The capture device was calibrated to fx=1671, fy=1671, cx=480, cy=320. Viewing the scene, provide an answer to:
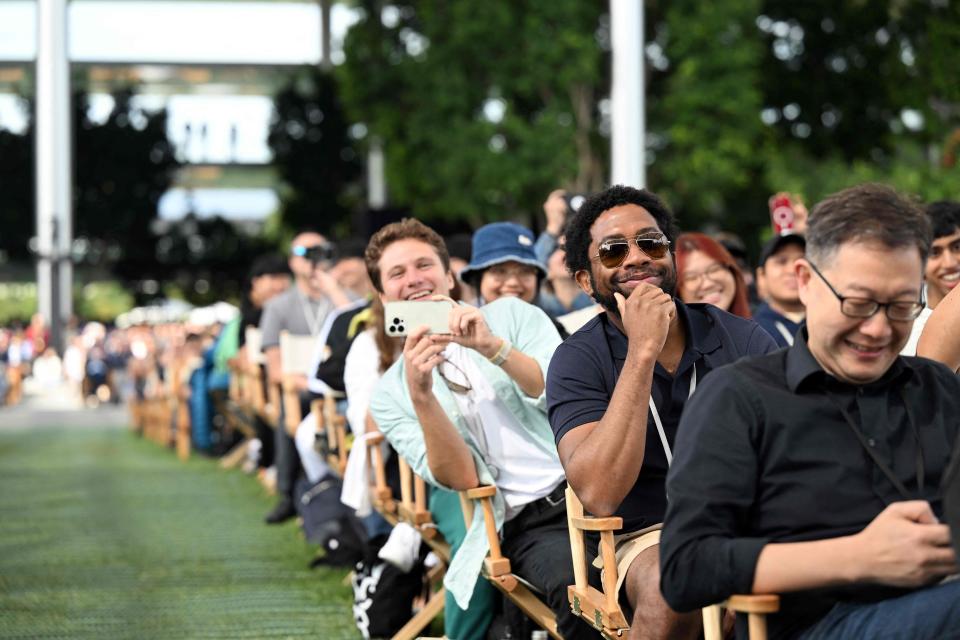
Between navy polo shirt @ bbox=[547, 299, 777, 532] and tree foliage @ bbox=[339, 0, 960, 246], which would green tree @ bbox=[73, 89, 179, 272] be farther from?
navy polo shirt @ bbox=[547, 299, 777, 532]

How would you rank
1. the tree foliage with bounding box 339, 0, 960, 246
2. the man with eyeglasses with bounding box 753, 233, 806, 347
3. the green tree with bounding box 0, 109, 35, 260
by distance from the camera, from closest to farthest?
the man with eyeglasses with bounding box 753, 233, 806, 347 < the tree foliage with bounding box 339, 0, 960, 246 < the green tree with bounding box 0, 109, 35, 260

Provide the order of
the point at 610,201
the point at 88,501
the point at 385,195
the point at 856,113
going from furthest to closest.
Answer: the point at 385,195
the point at 856,113
the point at 88,501
the point at 610,201

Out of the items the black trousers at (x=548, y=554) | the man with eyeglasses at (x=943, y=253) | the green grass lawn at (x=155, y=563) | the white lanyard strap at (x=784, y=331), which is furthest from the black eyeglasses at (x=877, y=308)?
the green grass lawn at (x=155, y=563)

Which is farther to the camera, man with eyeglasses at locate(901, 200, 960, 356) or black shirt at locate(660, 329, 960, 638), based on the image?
man with eyeglasses at locate(901, 200, 960, 356)

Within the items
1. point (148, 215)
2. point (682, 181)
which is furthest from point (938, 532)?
point (148, 215)

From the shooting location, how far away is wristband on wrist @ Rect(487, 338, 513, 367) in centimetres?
496

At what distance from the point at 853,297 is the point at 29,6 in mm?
40108

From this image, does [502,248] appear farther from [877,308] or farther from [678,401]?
[877,308]

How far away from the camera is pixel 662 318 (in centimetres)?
401

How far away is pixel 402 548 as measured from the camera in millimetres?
6715

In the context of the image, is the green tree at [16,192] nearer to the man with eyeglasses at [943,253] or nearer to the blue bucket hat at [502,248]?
the blue bucket hat at [502,248]

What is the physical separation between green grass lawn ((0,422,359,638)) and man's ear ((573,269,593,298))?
2968mm

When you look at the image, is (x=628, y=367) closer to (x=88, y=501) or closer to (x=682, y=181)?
(x=88, y=501)

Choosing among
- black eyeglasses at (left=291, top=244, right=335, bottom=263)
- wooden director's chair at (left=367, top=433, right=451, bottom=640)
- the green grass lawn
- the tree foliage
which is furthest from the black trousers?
the tree foliage
